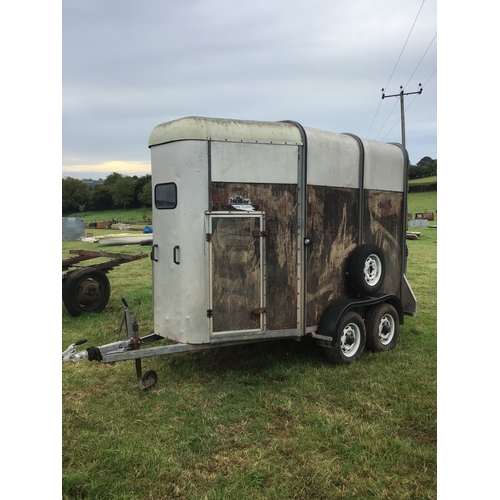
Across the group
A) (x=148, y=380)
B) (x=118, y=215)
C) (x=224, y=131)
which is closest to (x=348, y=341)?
(x=148, y=380)

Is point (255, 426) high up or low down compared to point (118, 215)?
down

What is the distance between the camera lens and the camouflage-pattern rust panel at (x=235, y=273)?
5.58m

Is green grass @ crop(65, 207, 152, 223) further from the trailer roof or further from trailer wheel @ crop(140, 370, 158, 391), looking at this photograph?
trailer wheel @ crop(140, 370, 158, 391)

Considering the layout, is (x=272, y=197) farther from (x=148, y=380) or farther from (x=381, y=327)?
(x=381, y=327)

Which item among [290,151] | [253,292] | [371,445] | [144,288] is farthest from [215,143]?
[144,288]

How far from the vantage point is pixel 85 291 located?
927 cm

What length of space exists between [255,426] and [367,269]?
10.1 feet

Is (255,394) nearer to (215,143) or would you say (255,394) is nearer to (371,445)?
(371,445)

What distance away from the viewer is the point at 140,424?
4750 mm

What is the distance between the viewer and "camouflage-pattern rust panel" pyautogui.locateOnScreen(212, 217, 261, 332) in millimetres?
5582

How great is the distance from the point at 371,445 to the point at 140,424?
2258 mm

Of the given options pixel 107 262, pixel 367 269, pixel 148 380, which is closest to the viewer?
pixel 148 380

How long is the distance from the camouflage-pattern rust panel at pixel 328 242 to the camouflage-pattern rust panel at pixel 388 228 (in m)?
0.36

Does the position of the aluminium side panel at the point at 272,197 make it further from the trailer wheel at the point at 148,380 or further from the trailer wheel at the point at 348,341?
the trailer wheel at the point at 148,380
